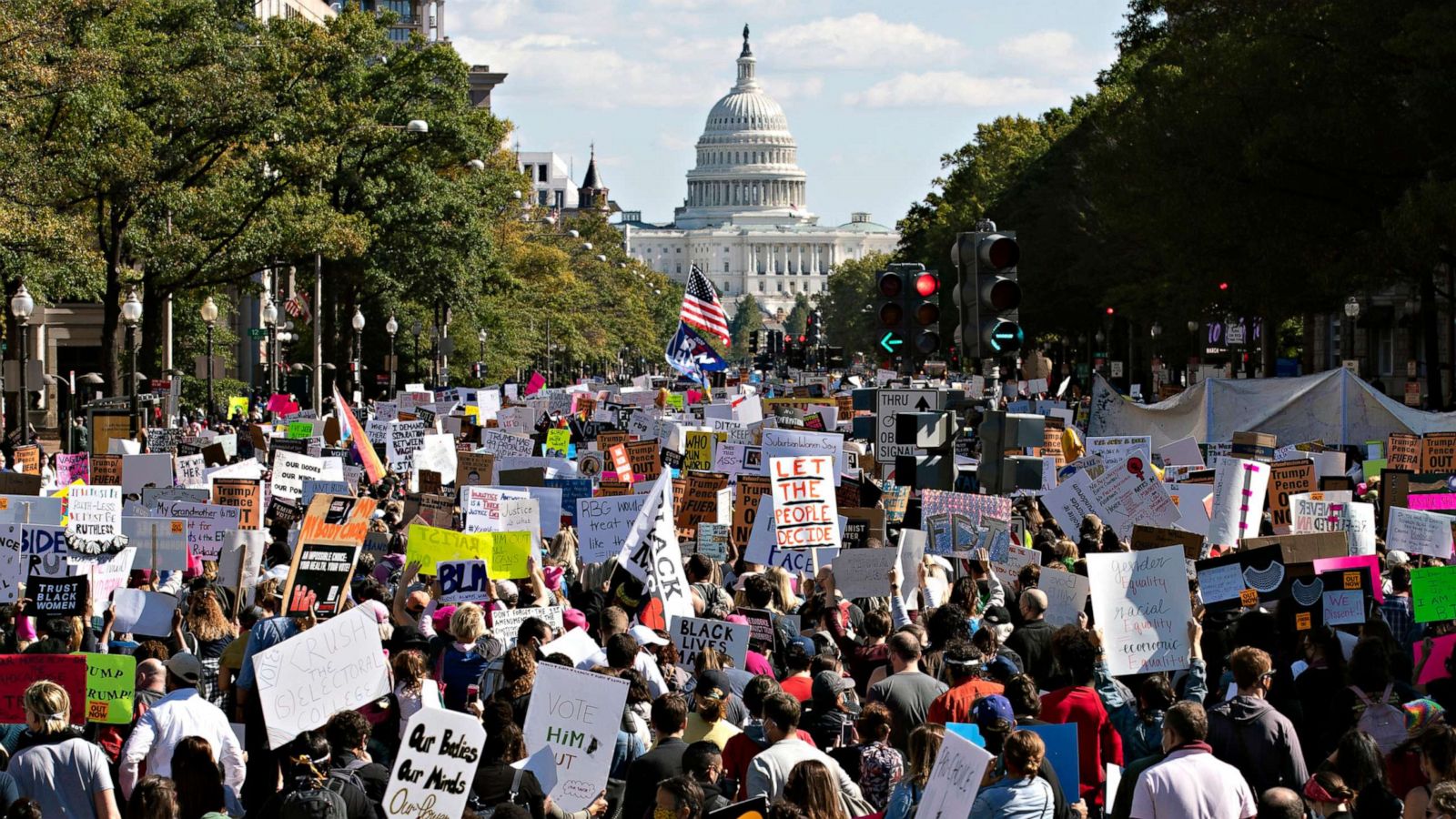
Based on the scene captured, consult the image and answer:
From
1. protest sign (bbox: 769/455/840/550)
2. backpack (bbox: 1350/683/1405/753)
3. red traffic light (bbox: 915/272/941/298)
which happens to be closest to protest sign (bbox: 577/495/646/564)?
protest sign (bbox: 769/455/840/550)

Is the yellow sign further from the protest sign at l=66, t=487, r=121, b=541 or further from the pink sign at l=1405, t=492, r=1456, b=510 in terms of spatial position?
the protest sign at l=66, t=487, r=121, b=541

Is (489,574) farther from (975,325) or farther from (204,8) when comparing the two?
(204,8)

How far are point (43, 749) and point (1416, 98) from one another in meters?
29.1

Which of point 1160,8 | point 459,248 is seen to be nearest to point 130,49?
point 459,248

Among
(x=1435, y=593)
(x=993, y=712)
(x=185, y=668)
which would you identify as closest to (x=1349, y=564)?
(x=1435, y=593)

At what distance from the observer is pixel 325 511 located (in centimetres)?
1484

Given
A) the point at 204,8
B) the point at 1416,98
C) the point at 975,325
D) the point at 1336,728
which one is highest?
the point at 204,8

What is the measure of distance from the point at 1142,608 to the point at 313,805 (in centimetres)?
442

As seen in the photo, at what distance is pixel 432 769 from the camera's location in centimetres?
800

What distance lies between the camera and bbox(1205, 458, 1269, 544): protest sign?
52.9 ft

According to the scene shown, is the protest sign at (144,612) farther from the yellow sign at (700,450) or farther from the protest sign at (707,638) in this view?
the yellow sign at (700,450)

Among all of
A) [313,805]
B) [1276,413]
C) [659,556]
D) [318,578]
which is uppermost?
[1276,413]

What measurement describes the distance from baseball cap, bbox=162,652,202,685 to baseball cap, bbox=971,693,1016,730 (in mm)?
3937

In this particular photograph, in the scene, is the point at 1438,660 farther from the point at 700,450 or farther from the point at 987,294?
the point at 700,450
